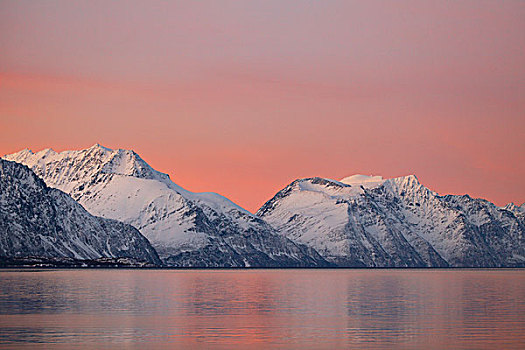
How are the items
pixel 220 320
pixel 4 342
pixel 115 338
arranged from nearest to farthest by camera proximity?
1. pixel 4 342
2. pixel 115 338
3. pixel 220 320

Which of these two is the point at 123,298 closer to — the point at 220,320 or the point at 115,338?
Result: the point at 220,320

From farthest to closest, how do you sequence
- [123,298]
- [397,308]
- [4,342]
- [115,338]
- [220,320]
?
1. [123,298]
2. [397,308]
3. [220,320]
4. [115,338]
5. [4,342]

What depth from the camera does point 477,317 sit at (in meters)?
96.8

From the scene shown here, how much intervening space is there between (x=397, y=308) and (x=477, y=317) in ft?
51.5

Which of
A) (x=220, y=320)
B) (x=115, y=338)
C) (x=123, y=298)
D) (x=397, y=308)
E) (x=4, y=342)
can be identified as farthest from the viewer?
(x=123, y=298)

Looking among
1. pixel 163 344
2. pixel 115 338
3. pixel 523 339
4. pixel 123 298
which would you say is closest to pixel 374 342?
pixel 523 339

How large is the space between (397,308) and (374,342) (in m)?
40.4

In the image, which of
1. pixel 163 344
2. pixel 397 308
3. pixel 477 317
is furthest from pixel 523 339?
pixel 397 308

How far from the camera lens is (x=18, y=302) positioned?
11456 centimetres

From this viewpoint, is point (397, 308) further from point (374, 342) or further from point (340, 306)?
point (374, 342)

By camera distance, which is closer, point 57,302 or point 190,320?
point 190,320

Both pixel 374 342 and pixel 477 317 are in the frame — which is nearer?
pixel 374 342

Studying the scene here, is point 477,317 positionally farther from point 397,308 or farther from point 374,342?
point 374,342

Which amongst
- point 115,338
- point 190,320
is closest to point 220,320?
point 190,320
